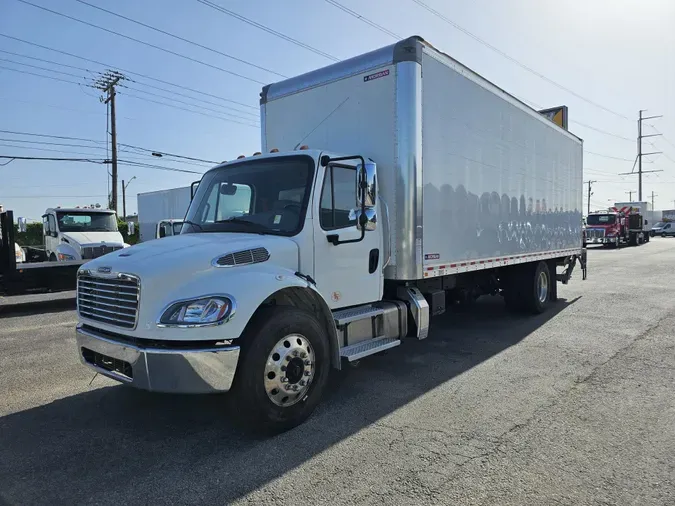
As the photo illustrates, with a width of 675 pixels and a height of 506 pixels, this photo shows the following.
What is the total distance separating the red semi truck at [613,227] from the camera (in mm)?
34656

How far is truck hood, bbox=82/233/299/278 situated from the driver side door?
41 cm

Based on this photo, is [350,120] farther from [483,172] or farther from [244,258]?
[244,258]

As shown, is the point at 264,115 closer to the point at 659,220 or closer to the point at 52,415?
the point at 52,415

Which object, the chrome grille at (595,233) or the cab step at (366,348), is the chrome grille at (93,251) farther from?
the chrome grille at (595,233)

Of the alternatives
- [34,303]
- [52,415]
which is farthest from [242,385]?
[34,303]

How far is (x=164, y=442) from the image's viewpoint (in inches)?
152

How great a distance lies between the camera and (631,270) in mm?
17500

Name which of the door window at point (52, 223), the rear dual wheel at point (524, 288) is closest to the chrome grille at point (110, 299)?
the rear dual wheel at point (524, 288)

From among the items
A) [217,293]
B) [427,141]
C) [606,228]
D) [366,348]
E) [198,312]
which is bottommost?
[366,348]

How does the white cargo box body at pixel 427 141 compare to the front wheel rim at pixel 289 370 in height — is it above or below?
above

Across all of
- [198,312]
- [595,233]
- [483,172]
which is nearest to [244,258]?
[198,312]

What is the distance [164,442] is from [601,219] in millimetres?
37773

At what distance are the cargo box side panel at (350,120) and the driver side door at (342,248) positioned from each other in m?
0.43

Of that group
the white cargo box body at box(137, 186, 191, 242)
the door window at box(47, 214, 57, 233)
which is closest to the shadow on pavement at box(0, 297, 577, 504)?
the door window at box(47, 214, 57, 233)
